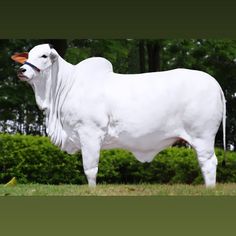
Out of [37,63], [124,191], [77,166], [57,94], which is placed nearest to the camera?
[124,191]

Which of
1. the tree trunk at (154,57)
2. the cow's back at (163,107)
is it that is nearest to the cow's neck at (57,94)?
the cow's back at (163,107)

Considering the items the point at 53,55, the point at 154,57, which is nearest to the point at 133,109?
the point at 53,55

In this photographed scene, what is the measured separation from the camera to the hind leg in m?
6.60

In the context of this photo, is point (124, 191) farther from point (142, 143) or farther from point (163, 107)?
point (163, 107)

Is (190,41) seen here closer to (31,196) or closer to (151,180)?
(151,180)

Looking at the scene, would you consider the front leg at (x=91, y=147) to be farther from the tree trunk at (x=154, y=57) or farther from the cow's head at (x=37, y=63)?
the tree trunk at (x=154, y=57)

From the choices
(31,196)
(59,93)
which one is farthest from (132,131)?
(31,196)

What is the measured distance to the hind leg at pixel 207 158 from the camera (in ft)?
21.7

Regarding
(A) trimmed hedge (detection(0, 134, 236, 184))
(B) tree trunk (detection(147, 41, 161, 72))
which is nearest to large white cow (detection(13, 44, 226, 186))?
(A) trimmed hedge (detection(0, 134, 236, 184))

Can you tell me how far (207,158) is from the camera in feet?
21.8

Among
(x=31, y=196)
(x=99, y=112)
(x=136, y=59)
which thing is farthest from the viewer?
(x=136, y=59)

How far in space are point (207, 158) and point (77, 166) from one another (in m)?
3.24

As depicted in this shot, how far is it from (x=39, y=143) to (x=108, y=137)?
8.86 ft

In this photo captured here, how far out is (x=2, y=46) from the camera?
38.3 ft
